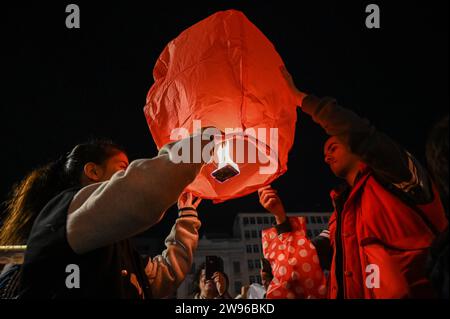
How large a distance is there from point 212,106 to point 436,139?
98 centimetres

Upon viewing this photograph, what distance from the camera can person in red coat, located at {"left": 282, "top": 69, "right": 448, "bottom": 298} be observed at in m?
1.47

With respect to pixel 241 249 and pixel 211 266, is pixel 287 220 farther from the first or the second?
pixel 241 249

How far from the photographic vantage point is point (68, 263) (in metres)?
1.38

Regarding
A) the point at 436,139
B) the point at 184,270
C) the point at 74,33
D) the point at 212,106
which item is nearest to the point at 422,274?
the point at 436,139

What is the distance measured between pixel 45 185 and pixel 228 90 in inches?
50.3

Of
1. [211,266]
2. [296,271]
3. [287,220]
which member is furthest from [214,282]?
[296,271]

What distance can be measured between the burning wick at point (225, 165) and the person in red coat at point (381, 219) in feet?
1.50

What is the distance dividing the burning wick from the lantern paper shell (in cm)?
2

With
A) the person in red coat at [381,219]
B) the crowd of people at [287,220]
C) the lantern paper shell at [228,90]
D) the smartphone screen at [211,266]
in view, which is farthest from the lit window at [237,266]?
the person in red coat at [381,219]

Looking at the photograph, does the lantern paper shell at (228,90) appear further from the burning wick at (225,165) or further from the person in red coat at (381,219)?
the person in red coat at (381,219)

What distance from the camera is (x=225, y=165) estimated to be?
173 centimetres

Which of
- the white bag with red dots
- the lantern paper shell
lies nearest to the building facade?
the white bag with red dots

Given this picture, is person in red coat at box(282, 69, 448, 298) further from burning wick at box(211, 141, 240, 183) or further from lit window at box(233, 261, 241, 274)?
lit window at box(233, 261, 241, 274)

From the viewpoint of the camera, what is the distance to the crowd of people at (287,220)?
50.8 inches
